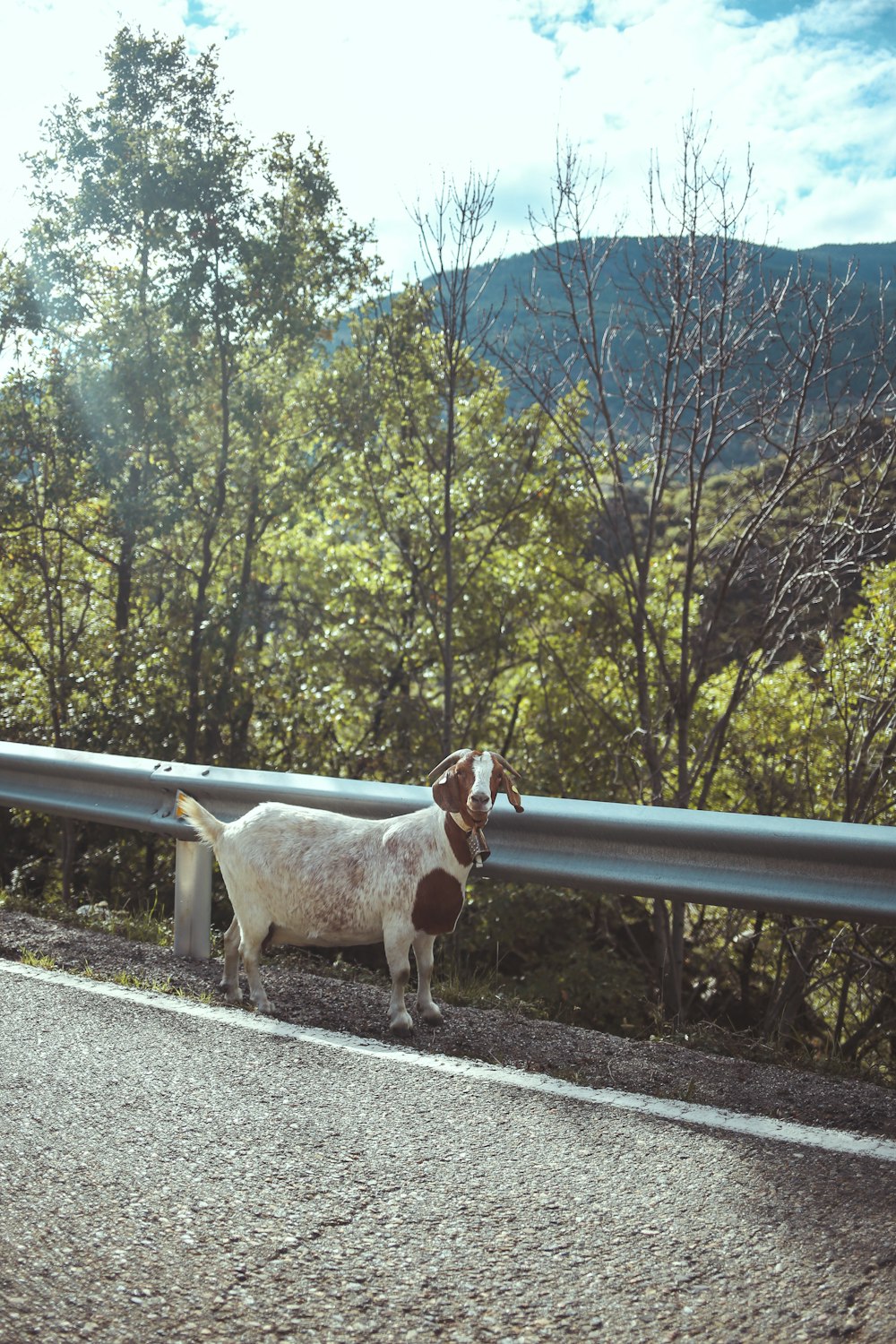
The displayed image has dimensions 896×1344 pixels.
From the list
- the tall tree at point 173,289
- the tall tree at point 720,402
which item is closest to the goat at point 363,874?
the tall tree at point 720,402

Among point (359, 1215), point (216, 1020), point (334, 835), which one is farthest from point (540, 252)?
point (359, 1215)

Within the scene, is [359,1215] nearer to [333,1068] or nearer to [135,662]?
[333,1068]

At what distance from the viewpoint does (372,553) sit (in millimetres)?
16219

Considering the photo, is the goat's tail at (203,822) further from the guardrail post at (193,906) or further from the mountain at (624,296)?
the mountain at (624,296)

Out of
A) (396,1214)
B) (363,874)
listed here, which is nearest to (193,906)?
(363,874)

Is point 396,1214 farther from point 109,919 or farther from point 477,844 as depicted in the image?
point 109,919

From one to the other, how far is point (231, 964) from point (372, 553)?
12026 mm

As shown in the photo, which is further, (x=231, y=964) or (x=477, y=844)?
A: (x=231, y=964)

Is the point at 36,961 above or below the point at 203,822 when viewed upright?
below

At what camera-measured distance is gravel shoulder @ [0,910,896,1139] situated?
345cm

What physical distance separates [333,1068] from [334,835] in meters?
0.95

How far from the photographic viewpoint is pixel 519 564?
15.6 meters

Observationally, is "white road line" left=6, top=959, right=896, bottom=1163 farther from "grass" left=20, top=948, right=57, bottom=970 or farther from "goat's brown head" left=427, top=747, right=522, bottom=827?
"goat's brown head" left=427, top=747, right=522, bottom=827

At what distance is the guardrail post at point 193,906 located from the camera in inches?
200
